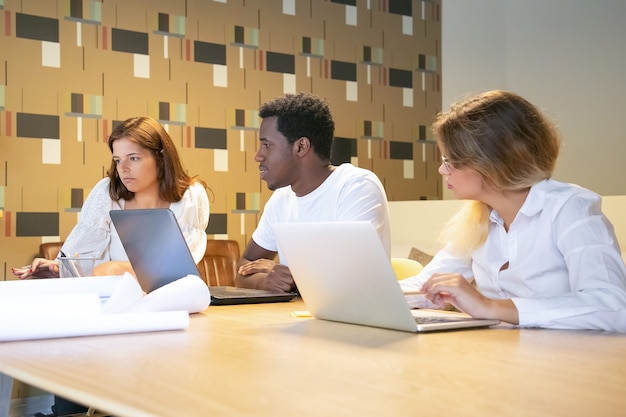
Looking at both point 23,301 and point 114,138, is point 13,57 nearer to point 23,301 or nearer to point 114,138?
point 114,138

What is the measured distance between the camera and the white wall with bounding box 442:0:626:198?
17.1ft

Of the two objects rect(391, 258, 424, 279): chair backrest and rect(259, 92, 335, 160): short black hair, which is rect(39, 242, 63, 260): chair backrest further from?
rect(391, 258, 424, 279): chair backrest

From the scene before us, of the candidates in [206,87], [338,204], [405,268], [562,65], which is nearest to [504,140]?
[405,268]

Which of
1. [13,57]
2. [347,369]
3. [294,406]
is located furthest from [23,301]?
[13,57]

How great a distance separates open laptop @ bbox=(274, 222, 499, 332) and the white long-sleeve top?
0.46 feet

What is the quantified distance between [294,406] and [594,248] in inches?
39.0

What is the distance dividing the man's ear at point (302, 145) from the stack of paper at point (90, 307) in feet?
3.68

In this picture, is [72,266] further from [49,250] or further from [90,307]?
[49,250]

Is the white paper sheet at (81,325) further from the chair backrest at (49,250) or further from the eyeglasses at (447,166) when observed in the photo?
the chair backrest at (49,250)

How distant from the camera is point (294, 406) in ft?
3.07

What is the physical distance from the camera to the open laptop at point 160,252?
6.72ft

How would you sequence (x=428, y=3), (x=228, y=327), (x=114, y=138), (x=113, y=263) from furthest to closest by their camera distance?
1. (x=428, y=3)
2. (x=114, y=138)
3. (x=113, y=263)
4. (x=228, y=327)

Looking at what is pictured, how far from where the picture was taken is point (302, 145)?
9.78 feet

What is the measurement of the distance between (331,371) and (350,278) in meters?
0.50
